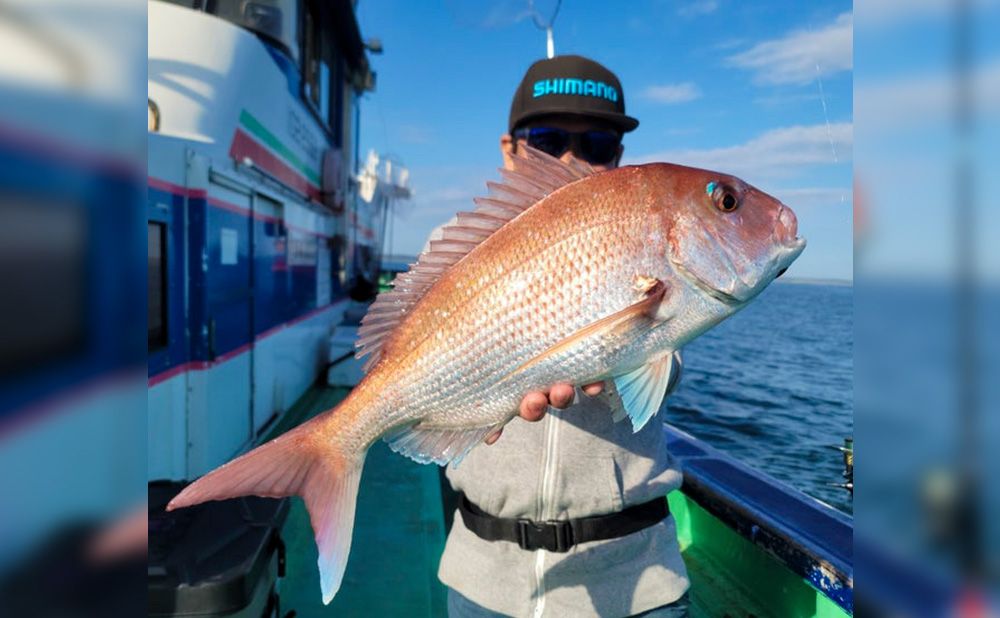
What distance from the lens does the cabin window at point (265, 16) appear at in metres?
5.32

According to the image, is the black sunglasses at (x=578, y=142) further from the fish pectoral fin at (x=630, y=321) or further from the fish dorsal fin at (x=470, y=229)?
the fish pectoral fin at (x=630, y=321)

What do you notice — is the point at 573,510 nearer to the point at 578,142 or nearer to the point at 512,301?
the point at 512,301

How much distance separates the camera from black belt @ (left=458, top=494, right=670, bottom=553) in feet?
5.75

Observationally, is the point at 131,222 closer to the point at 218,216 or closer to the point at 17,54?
the point at 17,54

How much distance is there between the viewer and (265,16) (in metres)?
5.80

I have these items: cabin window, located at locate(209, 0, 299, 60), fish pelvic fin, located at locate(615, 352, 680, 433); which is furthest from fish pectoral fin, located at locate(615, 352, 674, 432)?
cabin window, located at locate(209, 0, 299, 60)

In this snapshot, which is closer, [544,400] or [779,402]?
[544,400]

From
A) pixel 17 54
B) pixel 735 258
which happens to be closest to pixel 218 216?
pixel 735 258

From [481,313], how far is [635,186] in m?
0.49

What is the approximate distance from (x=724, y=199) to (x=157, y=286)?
137 inches

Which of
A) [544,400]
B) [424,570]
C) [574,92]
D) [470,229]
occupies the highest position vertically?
[574,92]

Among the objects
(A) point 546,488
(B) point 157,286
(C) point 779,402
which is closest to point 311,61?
(B) point 157,286

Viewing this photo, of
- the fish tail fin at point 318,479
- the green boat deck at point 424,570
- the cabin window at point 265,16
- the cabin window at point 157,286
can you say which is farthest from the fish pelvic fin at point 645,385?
the cabin window at point 265,16

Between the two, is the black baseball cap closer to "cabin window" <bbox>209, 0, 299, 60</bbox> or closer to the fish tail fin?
the fish tail fin
